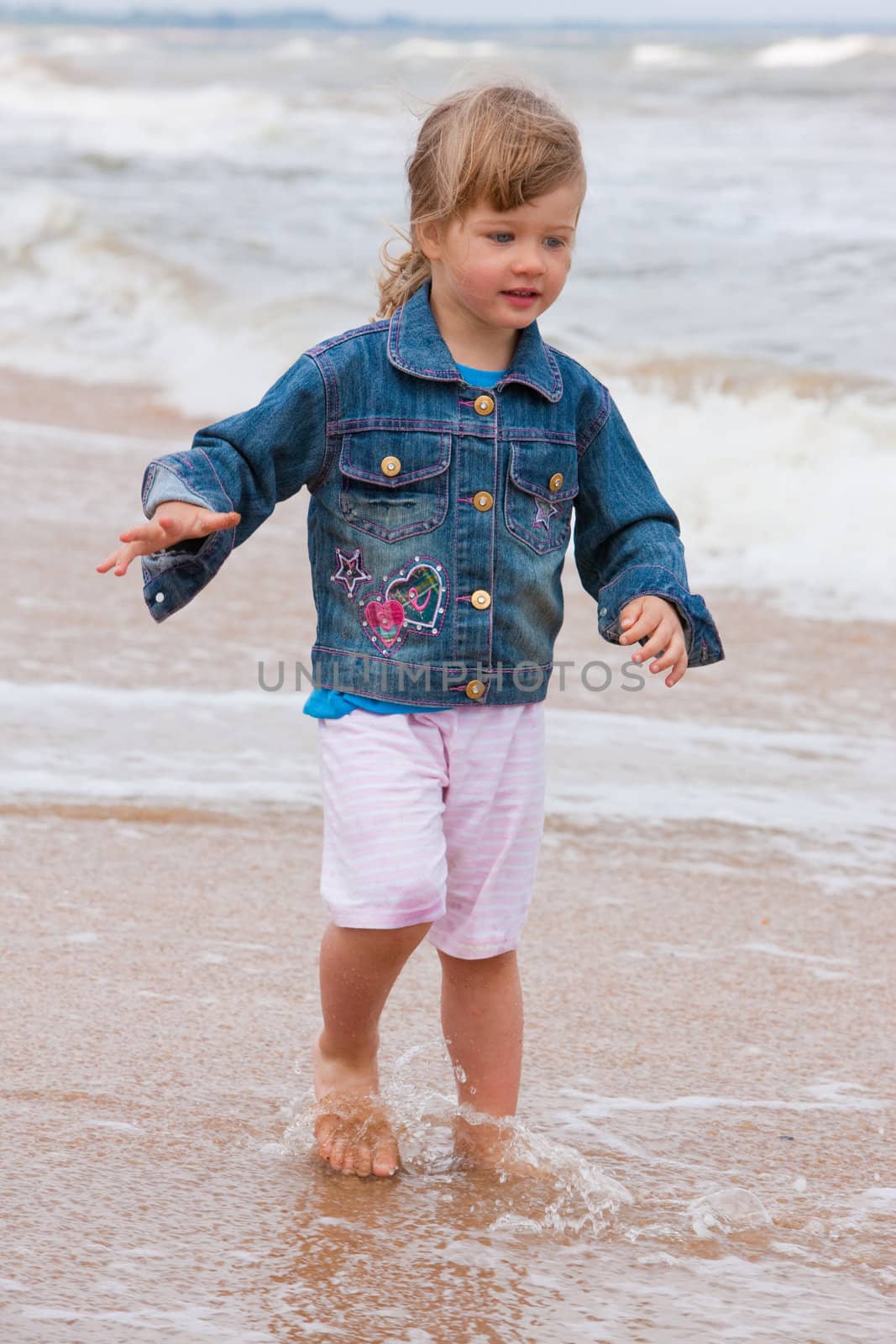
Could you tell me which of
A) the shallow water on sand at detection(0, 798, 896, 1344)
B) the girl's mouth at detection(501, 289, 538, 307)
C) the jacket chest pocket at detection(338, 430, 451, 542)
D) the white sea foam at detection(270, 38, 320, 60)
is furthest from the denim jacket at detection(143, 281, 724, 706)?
the white sea foam at detection(270, 38, 320, 60)

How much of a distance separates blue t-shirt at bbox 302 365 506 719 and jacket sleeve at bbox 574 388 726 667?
0.21m

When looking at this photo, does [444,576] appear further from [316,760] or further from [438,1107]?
[316,760]

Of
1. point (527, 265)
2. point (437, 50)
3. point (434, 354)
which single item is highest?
point (437, 50)

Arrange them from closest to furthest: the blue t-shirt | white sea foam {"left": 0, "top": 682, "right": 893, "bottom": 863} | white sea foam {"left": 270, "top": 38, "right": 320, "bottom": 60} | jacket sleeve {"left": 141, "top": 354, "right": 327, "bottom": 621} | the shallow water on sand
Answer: the shallow water on sand
jacket sleeve {"left": 141, "top": 354, "right": 327, "bottom": 621}
the blue t-shirt
white sea foam {"left": 0, "top": 682, "right": 893, "bottom": 863}
white sea foam {"left": 270, "top": 38, "right": 320, "bottom": 60}

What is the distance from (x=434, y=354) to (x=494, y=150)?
30 centimetres

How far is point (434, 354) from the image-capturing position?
2496 millimetres

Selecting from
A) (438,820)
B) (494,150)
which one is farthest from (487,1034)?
(494,150)

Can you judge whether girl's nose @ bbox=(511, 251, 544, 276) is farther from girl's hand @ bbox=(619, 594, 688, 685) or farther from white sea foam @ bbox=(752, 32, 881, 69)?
white sea foam @ bbox=(752, 32, 881, 69)

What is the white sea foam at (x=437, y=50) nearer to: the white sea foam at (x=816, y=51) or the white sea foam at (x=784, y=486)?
the white sea foam at (x=816, y=51)

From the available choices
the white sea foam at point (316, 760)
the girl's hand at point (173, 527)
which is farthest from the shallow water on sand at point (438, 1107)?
the girl's hand at point (173, 527)

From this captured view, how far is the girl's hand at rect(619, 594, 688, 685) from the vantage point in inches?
95.3

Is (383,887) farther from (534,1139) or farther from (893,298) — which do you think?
(893,298)

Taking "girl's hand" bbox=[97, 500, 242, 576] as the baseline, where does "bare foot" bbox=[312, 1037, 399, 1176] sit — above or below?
below

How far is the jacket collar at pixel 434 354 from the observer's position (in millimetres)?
2482
